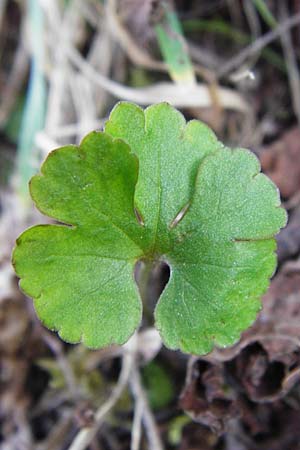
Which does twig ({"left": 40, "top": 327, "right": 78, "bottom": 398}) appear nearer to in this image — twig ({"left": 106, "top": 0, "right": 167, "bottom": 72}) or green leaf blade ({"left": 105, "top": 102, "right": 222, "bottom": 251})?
green leaf blade ({"left": 105, "top": 102, "right": 222, "bottom": 251})

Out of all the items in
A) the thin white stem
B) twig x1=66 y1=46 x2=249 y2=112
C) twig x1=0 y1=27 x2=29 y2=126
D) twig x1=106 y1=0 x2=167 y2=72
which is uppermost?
twig x1=106 y1=0 x2=167 y2=72

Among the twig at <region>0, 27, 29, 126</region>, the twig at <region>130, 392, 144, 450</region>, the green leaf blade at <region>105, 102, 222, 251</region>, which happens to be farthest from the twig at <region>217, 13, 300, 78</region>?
the twig at <region>130, 392, 144, 450</region>

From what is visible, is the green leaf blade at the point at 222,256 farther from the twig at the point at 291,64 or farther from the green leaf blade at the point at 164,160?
the twig at the point at 291,64

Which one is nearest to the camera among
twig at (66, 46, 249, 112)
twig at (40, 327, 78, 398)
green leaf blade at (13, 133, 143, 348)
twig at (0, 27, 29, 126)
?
green leaf blade at (13, 133, 143, 348)

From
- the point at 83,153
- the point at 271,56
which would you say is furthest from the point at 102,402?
the point at 271,56

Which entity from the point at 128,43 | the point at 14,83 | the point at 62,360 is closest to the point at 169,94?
the point at 128,43

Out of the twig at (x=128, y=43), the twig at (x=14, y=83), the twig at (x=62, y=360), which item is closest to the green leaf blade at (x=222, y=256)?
the twig at (x=62, y=360)
